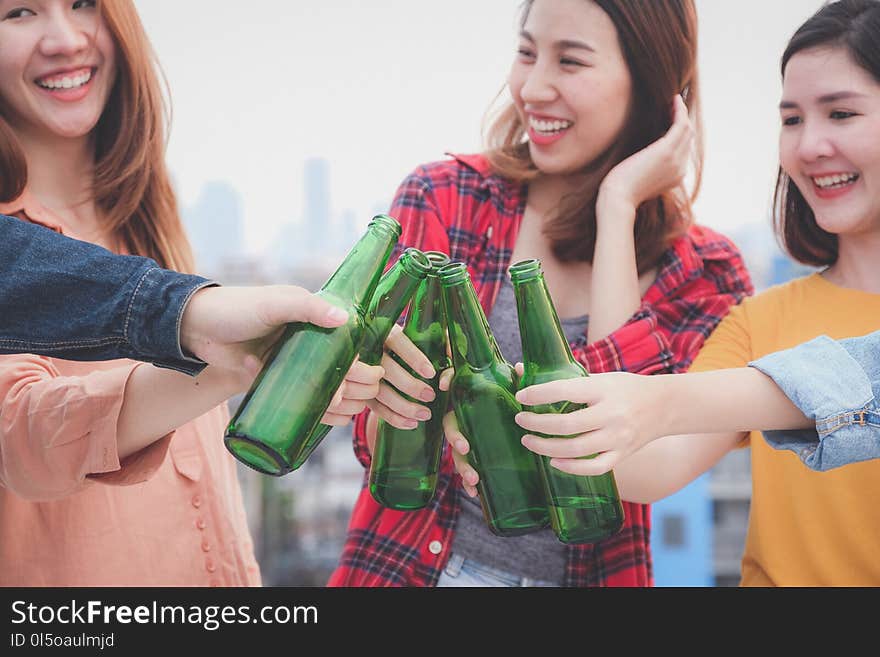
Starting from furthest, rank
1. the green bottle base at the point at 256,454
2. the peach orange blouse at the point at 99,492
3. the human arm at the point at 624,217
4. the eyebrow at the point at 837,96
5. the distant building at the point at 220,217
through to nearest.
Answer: the distant building at the point at 220,217, the human arm at the point at 624,217, the eyebrow at the point at 837,96, the peach orange blouse at the point at 99,492, the green bottle base at the point at 256,454

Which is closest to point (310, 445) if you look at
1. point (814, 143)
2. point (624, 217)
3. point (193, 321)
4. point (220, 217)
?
point (193, 321)

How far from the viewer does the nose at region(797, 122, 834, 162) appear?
114cm

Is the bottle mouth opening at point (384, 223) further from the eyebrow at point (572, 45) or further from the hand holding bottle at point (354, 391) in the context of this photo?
the eyebrow at point (572, 45)

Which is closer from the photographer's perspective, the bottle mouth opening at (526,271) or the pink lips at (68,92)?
the bottle mouth opening at (526,271)

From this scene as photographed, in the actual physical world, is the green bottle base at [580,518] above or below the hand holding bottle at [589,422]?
below

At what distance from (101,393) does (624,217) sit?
2.43 feet

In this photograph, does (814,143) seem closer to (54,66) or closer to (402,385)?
(402,385)

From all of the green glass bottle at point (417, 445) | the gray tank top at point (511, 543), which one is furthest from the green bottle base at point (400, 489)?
the gray tank top at point (511, 543)

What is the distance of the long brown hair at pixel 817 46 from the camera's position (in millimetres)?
1137

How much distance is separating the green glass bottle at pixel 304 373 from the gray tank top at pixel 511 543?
471mm

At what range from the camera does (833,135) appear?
1137 mm

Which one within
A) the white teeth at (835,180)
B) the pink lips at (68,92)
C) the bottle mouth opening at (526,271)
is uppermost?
the pink lips at (68,92)
